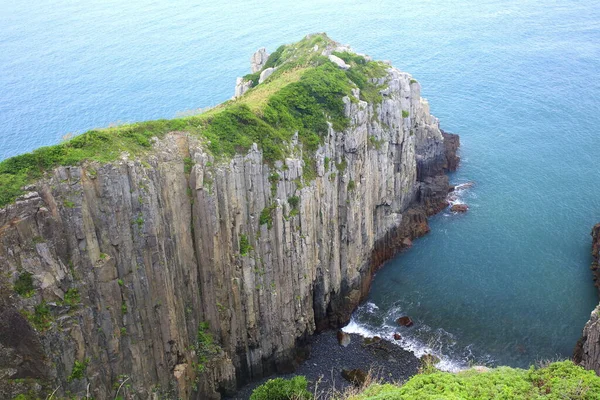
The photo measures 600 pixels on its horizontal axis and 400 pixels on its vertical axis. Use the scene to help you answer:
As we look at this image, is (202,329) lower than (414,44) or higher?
lower

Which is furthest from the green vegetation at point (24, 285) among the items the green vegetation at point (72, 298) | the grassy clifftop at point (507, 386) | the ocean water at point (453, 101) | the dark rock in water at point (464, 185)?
the dark rock in water at point (464, 185)

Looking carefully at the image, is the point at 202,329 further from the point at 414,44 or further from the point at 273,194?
the point at 414,44

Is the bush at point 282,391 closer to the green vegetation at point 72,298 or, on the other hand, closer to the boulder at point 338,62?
the green vegetation at point 72,298

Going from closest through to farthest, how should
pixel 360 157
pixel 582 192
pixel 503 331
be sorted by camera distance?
1. pixel 503 331
2. pixel 360 157
3. pixel 582 192

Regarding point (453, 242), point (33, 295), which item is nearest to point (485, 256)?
point (453, 242)

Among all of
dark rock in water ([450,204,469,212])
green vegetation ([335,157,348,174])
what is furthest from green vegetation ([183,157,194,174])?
dark rock in water ([450,204,469,212])

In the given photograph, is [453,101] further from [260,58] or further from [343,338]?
[343,338]

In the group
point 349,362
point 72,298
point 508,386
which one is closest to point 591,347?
point 508,386
